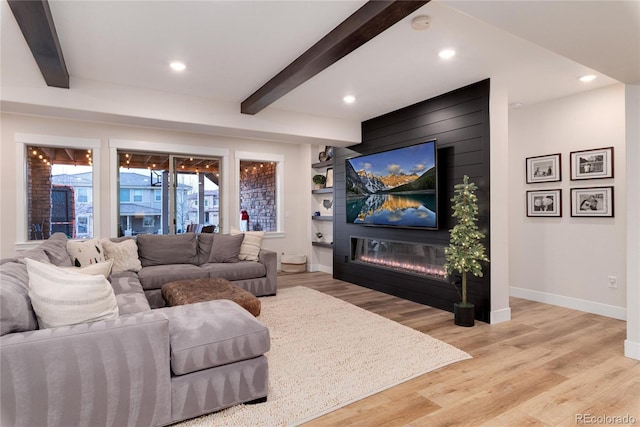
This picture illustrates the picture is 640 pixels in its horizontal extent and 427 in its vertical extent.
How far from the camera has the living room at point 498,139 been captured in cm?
328

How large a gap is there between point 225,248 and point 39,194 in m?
2.88

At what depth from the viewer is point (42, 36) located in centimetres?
250

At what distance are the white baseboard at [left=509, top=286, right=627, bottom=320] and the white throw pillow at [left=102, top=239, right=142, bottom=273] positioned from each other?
502cm

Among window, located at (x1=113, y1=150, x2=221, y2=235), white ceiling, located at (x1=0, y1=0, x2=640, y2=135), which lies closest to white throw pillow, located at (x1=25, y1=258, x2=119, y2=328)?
white ceiling, located at (x1=0, y1=0, x2=640, y2=135)

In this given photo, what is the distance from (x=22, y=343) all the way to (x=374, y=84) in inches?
140

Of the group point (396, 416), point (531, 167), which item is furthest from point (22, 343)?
point (531, 167)

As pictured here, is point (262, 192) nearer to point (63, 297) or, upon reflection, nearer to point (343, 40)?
point (343, 40)

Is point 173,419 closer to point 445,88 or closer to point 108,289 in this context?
point 108,289

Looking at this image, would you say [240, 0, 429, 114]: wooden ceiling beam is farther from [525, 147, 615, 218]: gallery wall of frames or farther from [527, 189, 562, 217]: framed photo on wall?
[527, 189, 562, 217]: framed photo on wall

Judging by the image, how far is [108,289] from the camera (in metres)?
1.99

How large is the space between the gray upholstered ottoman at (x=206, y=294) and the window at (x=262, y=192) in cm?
292

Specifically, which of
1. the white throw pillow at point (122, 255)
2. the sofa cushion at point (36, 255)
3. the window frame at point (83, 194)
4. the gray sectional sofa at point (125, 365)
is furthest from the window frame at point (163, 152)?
the gray sectional sofa at point (125, 365)

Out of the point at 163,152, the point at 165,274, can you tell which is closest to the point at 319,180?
the point at 163,152

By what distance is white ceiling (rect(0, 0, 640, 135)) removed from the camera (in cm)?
200
